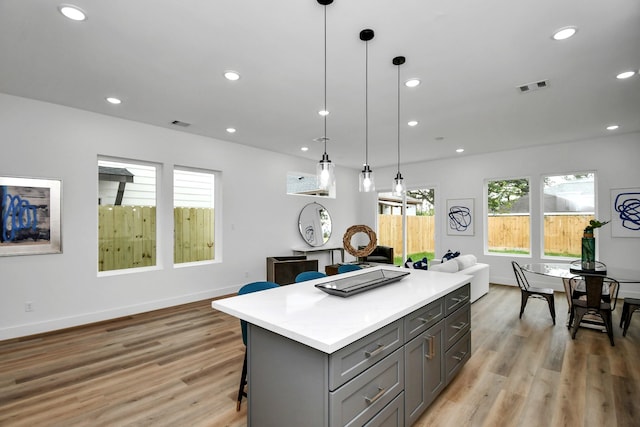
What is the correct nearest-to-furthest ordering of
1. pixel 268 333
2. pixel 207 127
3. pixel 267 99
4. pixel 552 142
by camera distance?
pixel 268 333 < pixel 267 99 < pixel 207 127 < pixel 552 142

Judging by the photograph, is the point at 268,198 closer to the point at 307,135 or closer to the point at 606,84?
the point at 307,135

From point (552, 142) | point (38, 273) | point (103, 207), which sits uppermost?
point (552, 142)

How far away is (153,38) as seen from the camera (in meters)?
2.44

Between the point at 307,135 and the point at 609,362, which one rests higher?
the point at 307,135

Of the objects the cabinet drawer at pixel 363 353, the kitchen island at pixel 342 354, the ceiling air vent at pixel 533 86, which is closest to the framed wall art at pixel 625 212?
the ceiling air vent at pixel 533 86

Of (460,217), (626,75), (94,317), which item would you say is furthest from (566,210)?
(94,317)

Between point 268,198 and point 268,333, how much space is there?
472 cm

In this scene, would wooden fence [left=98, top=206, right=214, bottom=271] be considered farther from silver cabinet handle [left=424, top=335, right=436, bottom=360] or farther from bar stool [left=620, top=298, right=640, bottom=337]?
bar stool [left=620, top=298, right=640, bottom=337]

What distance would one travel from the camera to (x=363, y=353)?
1.52 metres

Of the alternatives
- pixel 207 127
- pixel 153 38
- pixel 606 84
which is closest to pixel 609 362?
pixel 606 84

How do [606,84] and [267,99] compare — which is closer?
[606,84]

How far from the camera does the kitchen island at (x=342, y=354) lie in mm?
1396

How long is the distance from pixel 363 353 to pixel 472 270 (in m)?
Result: 4.22

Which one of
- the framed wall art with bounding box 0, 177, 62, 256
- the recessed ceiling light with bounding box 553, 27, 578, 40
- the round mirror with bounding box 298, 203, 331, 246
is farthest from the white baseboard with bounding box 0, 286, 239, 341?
the recessed ceiling light with bounding box 553, 27, 578, 40
